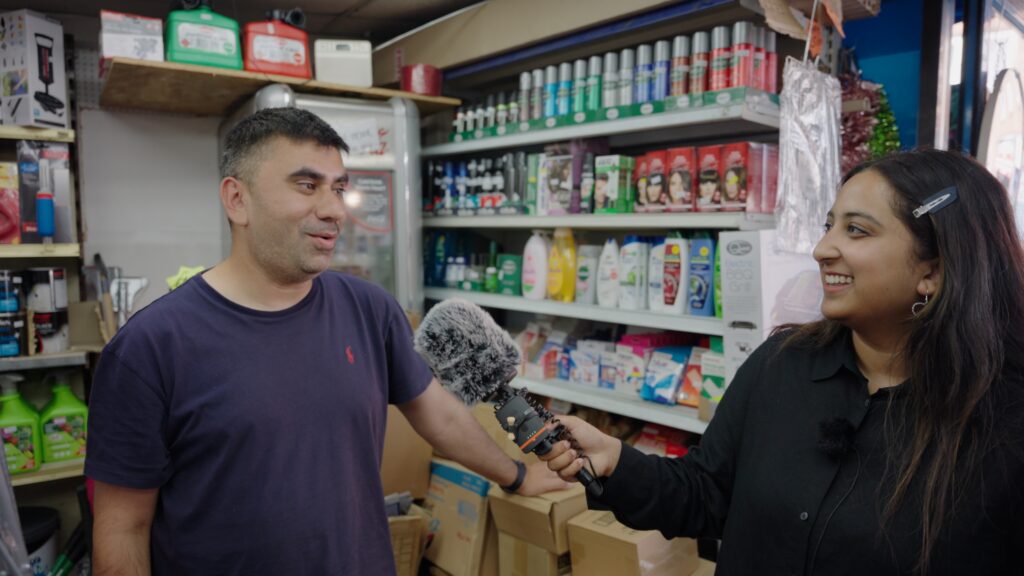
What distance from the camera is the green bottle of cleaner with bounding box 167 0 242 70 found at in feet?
9.70

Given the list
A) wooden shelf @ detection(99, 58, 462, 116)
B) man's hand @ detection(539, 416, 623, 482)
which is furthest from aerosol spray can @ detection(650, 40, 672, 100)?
man's hand @ detection(539, 416, 623, 482)

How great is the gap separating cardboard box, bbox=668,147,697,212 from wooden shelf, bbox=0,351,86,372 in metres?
2.77

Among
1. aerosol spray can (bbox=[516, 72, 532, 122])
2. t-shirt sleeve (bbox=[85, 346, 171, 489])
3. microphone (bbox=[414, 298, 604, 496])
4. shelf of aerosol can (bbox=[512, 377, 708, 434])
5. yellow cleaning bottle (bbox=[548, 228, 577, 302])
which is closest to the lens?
t-shirt sleeve (bbox=[85, 346, 171, 489])

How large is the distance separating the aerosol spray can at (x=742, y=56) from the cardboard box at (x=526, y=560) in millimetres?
1878

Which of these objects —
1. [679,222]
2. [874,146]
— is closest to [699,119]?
[679,222]

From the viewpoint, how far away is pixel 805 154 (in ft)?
8.07

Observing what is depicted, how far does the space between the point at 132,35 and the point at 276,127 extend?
181 cm

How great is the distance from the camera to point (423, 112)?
393 centimetres

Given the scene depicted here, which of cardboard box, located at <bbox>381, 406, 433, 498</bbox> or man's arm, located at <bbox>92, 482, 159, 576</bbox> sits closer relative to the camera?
man's arm, located at <bbox>92, 482, 159, 576</bbox>

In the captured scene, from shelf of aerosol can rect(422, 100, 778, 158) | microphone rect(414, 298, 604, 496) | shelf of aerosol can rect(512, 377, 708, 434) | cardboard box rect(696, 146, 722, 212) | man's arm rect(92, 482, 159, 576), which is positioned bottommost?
shelf of aerosol can rect(512, 377, 708, 434)

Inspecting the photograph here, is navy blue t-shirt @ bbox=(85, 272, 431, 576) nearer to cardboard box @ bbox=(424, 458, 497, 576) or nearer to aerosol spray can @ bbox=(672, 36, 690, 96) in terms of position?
cardboard box @ bbox=(424, 458, 497, 576)

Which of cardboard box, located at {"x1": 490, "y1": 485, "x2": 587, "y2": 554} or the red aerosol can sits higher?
the red aerosol can

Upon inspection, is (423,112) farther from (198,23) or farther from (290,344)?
A: (290,344)

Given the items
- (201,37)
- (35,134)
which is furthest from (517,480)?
(35,134)
